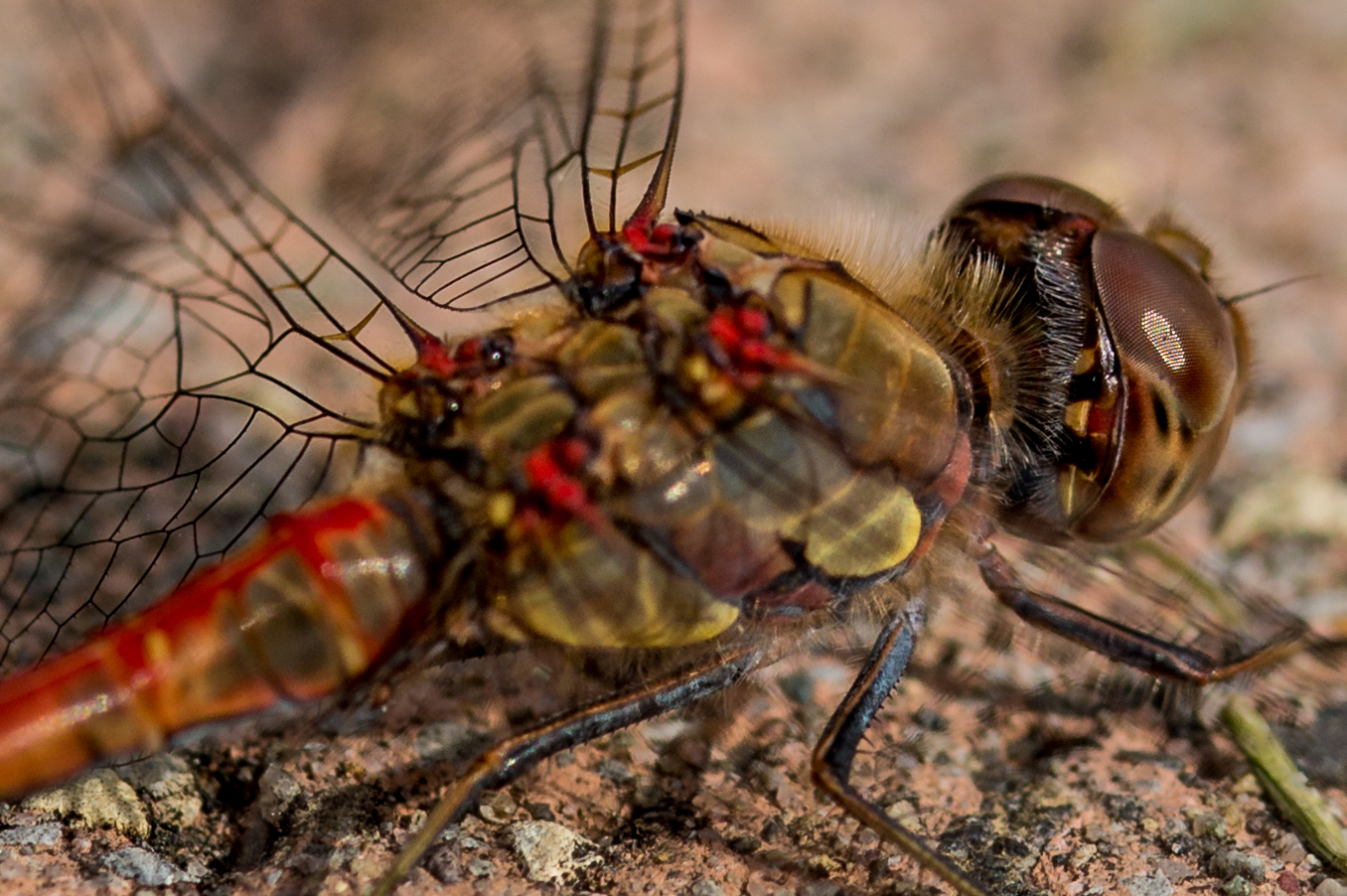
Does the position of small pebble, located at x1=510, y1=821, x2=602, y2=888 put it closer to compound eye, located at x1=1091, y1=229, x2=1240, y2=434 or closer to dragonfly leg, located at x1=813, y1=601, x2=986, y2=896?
dragonfly leg, located at x1=813, y1=601, x2=986, y2=896

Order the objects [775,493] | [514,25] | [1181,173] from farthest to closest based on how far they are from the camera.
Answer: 1. [1181,173]
2. [514,25]
3. [775,493]

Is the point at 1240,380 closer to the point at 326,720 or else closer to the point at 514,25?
the point at 326,720

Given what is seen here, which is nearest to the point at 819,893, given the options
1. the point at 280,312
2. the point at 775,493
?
the point at 775,493

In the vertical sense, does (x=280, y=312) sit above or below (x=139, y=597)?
above

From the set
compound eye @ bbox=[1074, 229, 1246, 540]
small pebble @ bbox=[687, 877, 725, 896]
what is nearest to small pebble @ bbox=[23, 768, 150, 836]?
small pebble @ bbox=[687, 877, 725, 896]

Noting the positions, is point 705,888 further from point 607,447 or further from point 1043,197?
point 1043,197

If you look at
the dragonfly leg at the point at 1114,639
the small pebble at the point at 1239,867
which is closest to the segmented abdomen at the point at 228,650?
the dragonfly leg at the point at 1114,639
